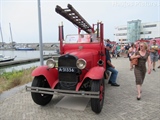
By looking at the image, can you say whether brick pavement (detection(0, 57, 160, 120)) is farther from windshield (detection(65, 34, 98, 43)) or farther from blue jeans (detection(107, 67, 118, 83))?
windshield (detection(65, 34, 98, 43))

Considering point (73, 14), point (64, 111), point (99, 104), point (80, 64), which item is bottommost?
point (64, 111)

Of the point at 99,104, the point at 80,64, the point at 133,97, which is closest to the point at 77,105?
the point at 99,104

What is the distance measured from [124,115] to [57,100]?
6.94 feet

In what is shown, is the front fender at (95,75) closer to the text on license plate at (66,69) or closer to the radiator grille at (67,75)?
the radiator grille at (67,75)

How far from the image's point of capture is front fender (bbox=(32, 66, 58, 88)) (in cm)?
446

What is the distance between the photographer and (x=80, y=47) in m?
5.68

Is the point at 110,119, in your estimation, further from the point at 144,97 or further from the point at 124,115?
the point at 144,97

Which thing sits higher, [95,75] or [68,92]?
Result: [95,75]

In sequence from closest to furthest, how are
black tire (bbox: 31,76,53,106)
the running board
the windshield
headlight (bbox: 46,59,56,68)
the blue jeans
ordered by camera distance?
the running board, black tire (bbox: 31,76,53,106), headlight (bbox: 46,59,56,68), the windshield, the blue jeans

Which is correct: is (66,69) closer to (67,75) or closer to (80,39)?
(67,75)

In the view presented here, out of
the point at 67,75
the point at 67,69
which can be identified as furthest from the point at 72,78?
the point at 67,69

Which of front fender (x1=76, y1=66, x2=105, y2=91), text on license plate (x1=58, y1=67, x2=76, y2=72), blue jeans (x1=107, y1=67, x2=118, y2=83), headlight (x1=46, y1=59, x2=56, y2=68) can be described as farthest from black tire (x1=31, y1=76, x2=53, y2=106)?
blue jeans (x1=107, y1=67, x2=118, y2=83)

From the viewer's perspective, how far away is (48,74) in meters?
4.55

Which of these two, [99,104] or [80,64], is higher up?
[80,64]
